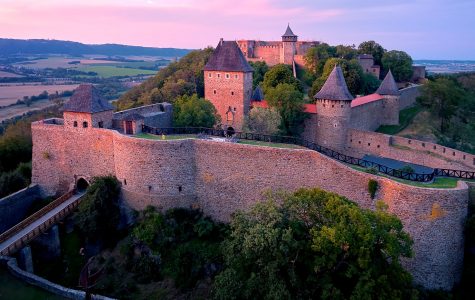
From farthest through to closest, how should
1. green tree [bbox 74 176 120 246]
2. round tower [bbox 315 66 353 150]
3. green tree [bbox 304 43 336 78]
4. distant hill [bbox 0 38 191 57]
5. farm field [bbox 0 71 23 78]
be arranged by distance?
1. distant hill [bbox 0 38 191 57]
2. farm field [bbox 0 71 23 78]
3. green tree [bbox 304 43 336 78]
4. round tower [bbox 315 66 353 150]
5. green tree [bbox 74 176 120 246]

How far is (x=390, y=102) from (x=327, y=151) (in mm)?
15869

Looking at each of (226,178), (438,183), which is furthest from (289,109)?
(438,183)

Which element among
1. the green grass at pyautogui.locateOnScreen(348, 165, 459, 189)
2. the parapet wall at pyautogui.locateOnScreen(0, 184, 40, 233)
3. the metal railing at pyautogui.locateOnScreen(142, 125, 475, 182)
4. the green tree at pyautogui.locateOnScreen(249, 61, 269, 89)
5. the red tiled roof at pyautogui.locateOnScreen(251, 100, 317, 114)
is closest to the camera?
the green grass at pyautogui.locateOnScreen(348, 165, 459, 189)

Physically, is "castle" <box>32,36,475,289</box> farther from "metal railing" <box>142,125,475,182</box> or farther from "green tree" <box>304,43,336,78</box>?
"green tree" <box>304,43,336,78</box>

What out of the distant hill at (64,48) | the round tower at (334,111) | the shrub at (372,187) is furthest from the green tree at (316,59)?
the distant hill at (64,48)

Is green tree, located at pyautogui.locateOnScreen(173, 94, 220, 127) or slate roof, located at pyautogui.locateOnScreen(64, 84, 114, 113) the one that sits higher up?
slate roof, located at pyautogui.locateOnScreen(64, 84, 114, 113)

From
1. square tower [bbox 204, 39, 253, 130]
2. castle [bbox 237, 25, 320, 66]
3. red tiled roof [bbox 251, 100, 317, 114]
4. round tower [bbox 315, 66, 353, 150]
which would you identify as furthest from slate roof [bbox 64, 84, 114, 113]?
castle [bbox 237, 25, 320, 66]

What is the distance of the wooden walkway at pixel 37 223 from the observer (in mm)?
21656

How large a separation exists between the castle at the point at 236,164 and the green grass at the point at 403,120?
24.3 ft

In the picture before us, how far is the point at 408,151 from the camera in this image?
30109mm

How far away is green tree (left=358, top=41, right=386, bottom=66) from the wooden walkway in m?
44.3

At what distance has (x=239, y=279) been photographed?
17000mm

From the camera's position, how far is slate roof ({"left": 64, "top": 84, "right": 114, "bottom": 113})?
980 inches

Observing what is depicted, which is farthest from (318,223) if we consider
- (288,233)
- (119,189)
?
(119,189)
